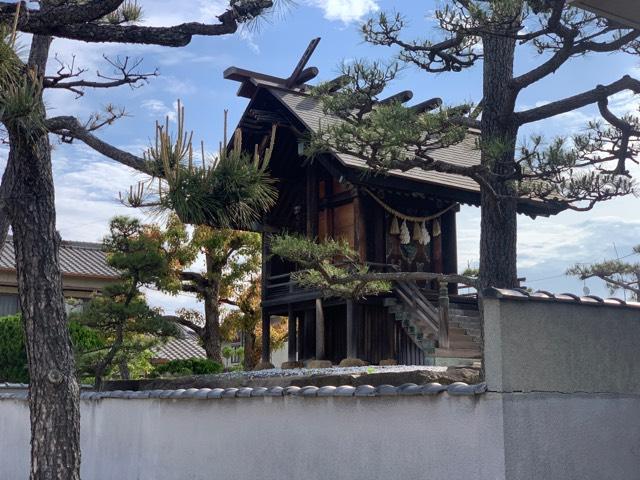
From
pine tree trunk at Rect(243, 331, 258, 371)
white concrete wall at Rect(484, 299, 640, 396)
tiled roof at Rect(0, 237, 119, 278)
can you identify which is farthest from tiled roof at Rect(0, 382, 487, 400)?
tiled roof at Rect(0, 237, 119, 278)

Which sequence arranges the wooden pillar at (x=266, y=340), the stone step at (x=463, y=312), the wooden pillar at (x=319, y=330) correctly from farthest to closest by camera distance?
the wooden pillar at (x=266, y=340) → the wooden pillar at (x=319, y=330) → the stone step at (x=463, y=312)

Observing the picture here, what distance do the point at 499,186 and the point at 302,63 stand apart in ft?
27.1

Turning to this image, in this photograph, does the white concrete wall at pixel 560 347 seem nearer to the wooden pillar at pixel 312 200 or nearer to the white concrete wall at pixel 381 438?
the white concrete wall at pixel 381 438

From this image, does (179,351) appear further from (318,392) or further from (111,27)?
(111,27)

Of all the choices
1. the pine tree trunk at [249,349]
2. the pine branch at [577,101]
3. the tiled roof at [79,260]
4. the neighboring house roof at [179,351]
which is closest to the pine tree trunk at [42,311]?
the pine branch at [577,101]

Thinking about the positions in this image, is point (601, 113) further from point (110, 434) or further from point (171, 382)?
point (110, 434)

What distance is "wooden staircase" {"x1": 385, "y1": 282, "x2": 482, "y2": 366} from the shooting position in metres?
13.7

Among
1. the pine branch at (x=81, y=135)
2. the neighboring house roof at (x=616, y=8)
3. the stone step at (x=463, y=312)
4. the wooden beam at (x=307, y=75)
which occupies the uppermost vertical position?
the wooden beam at (x=307, y=75)

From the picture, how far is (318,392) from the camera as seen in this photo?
752 cm

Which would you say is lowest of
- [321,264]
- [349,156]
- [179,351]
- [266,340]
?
[179,351]

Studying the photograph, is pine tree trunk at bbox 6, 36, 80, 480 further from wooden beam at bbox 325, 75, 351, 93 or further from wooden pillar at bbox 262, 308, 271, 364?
wooden pillar at bbox 262, 308, 271, 364

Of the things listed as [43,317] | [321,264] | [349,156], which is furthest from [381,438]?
[349,156]

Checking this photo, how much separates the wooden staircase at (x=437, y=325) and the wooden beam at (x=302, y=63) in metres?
4.71

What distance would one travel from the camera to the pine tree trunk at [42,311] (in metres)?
6.63
